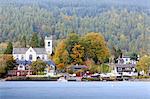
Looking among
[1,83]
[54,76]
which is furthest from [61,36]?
[1,83]

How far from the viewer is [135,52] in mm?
13836

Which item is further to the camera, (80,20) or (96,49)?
(80,20)

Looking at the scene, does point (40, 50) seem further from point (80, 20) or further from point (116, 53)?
point (80, 20)

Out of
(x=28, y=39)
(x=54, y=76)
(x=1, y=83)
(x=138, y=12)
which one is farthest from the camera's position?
(x=138, y=12)

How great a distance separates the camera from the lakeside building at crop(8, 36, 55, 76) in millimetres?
13305

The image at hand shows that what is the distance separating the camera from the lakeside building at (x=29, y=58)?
13305 mm

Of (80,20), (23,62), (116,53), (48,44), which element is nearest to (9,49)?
(23,62)

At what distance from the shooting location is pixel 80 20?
16.7m

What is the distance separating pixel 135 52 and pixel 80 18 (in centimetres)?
346

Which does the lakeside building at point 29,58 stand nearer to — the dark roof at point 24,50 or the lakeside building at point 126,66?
the dark roof at point 24,50

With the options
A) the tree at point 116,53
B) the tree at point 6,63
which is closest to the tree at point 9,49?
the tree at point 6,63

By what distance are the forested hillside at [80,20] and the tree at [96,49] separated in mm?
323

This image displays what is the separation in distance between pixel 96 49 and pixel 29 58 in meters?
1.66

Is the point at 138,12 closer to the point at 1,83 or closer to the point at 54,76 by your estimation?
the point at 54,76
